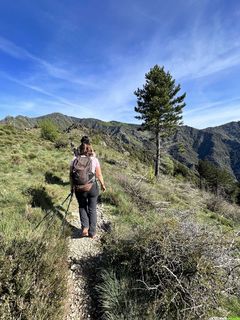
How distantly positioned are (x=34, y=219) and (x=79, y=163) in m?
1.54

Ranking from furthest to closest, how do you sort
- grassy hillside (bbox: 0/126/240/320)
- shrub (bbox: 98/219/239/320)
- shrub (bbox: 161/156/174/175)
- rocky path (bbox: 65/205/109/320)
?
shrub (bbox: 161/156/174/175)
rocky path (bbox: 65/205/109/320)
shrub (bbox: 98/219/239/320)
grassy hillside (bbox: 0/126/240/320)

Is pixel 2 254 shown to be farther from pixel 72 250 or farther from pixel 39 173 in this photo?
pixel 39 173

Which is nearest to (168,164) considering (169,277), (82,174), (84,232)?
(84,232)

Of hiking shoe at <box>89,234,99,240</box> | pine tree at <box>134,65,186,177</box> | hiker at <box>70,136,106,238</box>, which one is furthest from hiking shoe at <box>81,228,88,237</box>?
pine tree at <box>134,65,186,177</box>

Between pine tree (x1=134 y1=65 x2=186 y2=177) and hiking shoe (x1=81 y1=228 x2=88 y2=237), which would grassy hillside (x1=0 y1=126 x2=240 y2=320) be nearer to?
hiking shoe (x1=81 y1=228 x2=88 y2=237)

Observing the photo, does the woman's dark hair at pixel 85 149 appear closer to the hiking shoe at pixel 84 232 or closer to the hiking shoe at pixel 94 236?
A: the hiking shoe at pixel 84 232

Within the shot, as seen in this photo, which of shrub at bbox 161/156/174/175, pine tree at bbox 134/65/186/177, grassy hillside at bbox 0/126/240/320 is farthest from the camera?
shrub at bbox 161/156/174/175

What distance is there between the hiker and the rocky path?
318mm

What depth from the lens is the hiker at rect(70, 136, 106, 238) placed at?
525 centimetres

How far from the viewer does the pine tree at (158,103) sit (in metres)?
23.9

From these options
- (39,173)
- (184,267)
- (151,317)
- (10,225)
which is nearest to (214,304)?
(184,267)

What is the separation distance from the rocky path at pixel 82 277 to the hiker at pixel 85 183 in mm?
318

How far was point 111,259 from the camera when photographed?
4113 millimetres

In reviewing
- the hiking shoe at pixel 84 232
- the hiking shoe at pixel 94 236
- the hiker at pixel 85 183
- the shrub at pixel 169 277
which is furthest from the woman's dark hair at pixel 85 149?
the shrub at pixel 169 277
